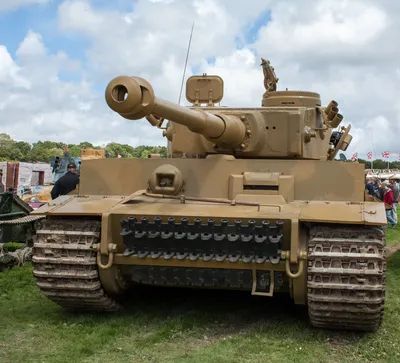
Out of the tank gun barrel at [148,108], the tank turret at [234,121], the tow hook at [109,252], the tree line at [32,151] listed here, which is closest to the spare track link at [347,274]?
the tank gun barrel at [148,108]

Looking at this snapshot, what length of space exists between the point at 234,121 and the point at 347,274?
8.54 ft

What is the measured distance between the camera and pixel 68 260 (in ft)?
22.4

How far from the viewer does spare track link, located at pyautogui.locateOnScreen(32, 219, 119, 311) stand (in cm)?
687

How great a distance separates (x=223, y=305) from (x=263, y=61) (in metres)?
5.35

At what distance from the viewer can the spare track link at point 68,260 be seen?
22.5 ft

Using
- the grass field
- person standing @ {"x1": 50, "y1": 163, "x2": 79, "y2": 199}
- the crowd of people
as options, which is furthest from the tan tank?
the crowd of people

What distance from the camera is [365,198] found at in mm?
7742

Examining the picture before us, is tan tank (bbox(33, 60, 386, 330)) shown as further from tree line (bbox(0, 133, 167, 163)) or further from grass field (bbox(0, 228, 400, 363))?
tree line (bbox(0, 133, 167, 163))

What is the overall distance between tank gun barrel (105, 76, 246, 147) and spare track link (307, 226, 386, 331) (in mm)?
1780

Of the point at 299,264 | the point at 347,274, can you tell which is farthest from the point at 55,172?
the point at 347,274

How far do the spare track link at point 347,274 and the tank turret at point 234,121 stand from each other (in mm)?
1910

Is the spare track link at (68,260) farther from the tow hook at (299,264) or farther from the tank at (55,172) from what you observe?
the tank at (55,172)

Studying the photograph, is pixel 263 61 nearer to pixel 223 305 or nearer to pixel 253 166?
pixel 253 166

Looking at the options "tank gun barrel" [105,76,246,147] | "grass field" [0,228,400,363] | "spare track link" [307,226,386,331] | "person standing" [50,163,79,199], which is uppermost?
"tank gun barrel" [105,76,246,147]
